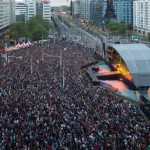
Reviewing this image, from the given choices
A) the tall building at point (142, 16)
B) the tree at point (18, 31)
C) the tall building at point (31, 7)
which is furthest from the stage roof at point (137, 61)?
the tall building at point (31, 7)

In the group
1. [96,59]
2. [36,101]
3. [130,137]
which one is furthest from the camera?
[96,59]

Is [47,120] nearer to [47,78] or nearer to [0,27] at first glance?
[47,78]

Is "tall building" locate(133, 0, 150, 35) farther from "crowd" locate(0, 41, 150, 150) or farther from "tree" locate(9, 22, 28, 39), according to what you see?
"crowd" locate(0, 41, 150, 150)

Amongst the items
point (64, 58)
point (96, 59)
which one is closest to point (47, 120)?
point (64, 58)

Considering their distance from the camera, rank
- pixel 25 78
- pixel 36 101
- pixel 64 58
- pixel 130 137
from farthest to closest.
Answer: pixel 64 58
pixel 25 78
pixel 36 101
pixel 130 137

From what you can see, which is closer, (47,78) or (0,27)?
(47,78)

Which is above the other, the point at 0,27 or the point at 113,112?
the point at 0,27

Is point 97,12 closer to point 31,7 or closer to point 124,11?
point 31,7

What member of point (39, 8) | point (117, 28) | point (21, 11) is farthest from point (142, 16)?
point (39, 8)

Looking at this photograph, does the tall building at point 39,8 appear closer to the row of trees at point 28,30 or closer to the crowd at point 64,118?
the row of trees at point 28,30
